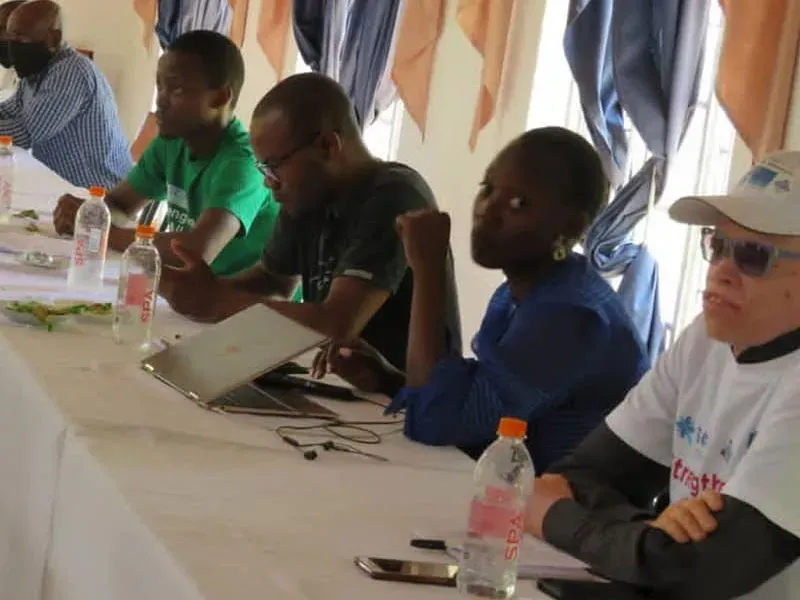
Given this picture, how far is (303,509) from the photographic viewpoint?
144 cm

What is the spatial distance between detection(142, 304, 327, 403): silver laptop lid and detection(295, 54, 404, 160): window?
9.20ft

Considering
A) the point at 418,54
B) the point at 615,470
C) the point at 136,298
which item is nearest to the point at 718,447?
the point at 615,470

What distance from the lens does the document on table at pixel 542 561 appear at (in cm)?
133

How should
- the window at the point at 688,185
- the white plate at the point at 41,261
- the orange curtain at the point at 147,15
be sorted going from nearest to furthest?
the white plate at the point at 41,261 < the window at the point at 688,185 < the orange curtain at the point at 147,15

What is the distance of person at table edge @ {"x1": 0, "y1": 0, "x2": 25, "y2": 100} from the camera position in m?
4.95

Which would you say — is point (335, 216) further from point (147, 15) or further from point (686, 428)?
point (147, 15)

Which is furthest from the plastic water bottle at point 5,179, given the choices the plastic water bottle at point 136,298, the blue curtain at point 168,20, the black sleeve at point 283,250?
the blue curtain at point 168,20

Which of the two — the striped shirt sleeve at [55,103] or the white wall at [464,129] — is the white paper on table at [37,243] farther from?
the striped shirt sleeve at [55,103]

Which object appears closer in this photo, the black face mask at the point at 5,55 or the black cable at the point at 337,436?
the black cable at the point at 337,436

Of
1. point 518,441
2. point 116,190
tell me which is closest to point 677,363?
point 518,441

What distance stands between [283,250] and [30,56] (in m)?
2.51

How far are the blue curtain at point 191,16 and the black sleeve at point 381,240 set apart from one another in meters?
4.37

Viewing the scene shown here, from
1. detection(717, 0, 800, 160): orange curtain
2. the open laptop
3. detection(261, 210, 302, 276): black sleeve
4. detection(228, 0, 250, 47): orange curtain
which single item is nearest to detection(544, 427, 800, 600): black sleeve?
the open laptop

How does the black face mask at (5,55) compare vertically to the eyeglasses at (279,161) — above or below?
above
